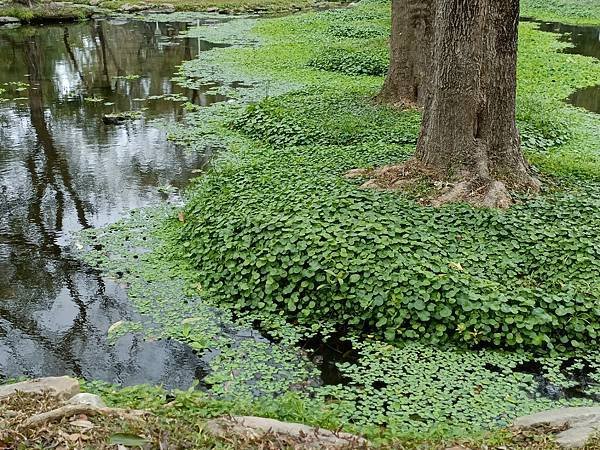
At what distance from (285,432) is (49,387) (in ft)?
4.68

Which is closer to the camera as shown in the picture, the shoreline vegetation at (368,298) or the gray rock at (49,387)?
the gray rock at (49,387)

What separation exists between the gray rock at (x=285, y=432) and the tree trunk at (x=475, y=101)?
3.67 meters

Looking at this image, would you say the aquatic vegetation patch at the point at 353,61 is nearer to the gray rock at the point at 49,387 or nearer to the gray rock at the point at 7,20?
the gray rock at the point at 49,387

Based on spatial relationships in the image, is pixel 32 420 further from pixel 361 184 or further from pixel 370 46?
pixel 370 46

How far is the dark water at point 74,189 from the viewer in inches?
201

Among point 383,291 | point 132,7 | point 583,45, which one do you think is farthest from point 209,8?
point 383,291

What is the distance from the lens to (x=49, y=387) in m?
3.70

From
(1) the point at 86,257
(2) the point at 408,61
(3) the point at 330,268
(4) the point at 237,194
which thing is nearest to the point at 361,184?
(4) the point at 237,194

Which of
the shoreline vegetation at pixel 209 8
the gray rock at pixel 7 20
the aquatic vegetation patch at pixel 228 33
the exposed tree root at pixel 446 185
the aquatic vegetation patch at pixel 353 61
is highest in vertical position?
the shoreline vegetation at pixel 209 8

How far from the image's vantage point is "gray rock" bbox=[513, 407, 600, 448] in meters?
3.34

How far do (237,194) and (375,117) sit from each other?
13.4 feet

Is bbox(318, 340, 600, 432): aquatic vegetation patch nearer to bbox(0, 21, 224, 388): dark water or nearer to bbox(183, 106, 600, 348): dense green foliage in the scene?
bbox(183, 106, 600, 348): dense green foliage

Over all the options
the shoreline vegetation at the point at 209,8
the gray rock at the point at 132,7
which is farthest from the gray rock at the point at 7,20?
the gray rock at the point at 132,7

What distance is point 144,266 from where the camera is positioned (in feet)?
21.2
